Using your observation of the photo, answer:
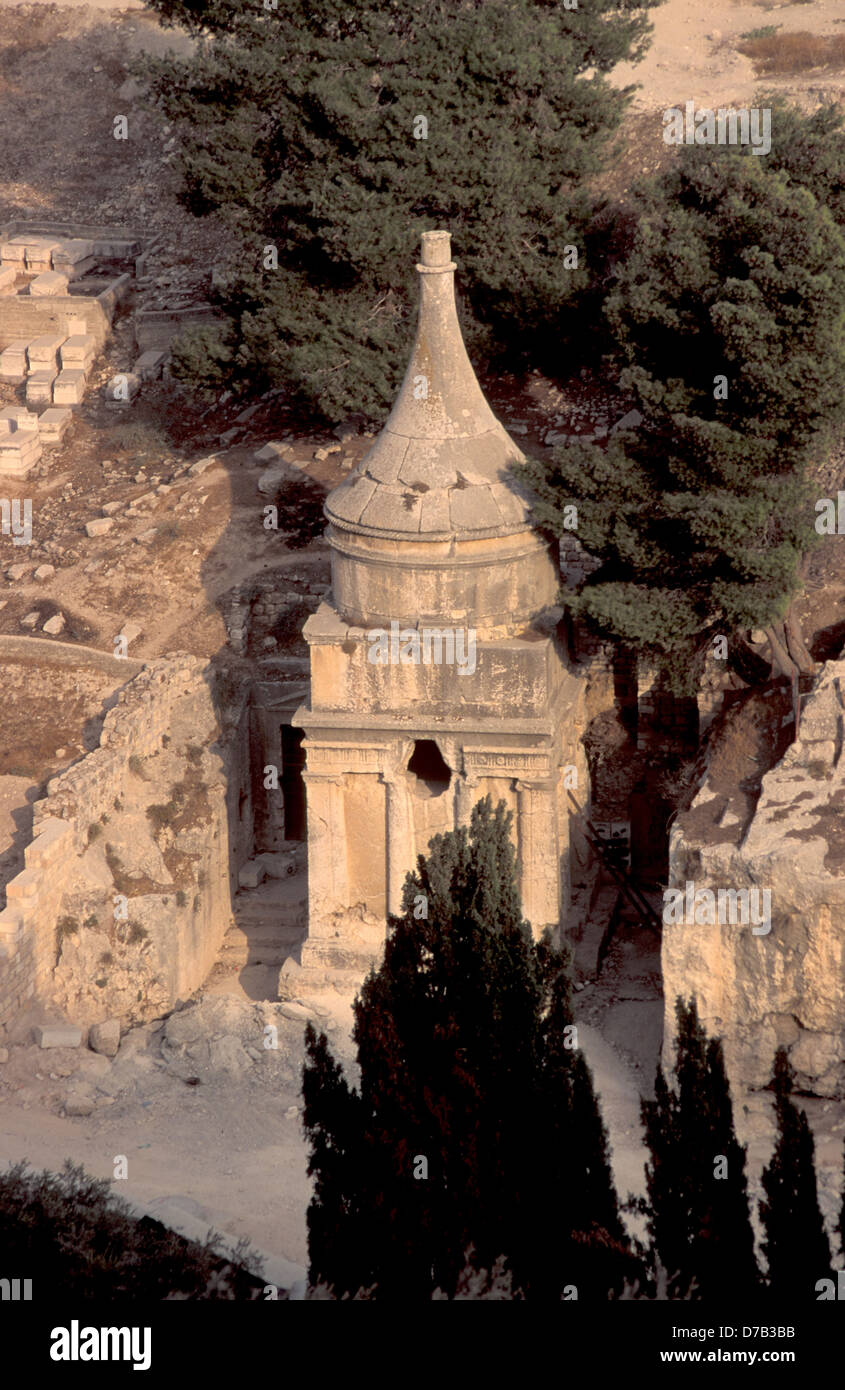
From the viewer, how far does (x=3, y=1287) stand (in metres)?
15.1

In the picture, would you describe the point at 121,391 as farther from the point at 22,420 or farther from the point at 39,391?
the point at 22,420

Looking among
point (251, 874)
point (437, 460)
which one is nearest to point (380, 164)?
point (437, 460)

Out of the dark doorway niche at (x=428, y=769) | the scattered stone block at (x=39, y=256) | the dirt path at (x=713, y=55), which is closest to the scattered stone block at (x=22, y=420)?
the scattered stone block at (x=39, y=256)

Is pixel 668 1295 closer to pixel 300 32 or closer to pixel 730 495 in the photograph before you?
pixel 730 495

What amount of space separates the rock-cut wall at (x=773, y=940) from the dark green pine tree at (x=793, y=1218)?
481 cm

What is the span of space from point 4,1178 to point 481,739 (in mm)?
7119

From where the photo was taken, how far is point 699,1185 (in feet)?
47.6

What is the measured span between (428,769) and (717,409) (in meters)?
5.21

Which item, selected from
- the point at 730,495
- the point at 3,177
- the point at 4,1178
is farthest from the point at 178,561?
the point at 3,177

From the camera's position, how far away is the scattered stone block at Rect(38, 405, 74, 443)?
1372 inches

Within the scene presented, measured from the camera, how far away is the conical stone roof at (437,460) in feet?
68.8

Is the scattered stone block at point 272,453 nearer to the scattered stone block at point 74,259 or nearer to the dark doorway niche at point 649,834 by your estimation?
the dark doorway niche at point 649,834

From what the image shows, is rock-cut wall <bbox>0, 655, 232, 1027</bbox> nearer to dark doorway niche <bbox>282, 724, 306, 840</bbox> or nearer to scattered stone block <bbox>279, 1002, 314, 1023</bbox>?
dark doorway niche <bbox>282, 724, 306, 840</bbox>

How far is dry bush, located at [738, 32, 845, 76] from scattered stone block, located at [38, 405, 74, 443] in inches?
638
